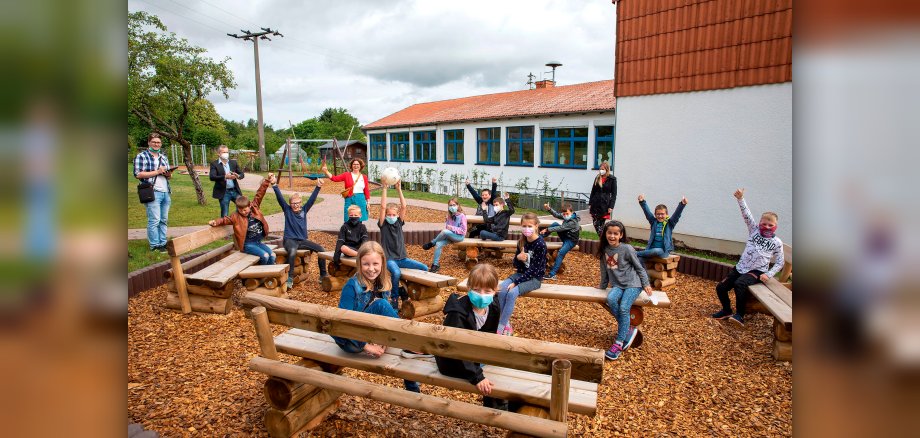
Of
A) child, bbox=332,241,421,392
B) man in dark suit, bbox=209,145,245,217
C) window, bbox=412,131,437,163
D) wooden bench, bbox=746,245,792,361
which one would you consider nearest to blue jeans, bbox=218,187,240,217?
man in dark suit, bbox=209,145,245,217

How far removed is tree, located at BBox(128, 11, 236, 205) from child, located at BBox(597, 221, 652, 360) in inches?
484

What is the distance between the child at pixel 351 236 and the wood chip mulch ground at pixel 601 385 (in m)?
0.75

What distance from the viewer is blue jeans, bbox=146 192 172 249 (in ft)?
A: 28.0

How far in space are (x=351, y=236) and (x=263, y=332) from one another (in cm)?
376

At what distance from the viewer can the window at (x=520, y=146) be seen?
68.4 ft

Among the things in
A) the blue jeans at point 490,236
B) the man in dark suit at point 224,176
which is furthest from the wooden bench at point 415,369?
the man in dark suit at point 224,176

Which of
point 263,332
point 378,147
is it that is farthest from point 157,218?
point 378,147

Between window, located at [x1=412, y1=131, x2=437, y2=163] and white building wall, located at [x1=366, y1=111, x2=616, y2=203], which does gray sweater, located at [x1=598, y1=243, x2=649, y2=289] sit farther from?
window, located at [x1=412, y1=131, x2=437, y2=163]

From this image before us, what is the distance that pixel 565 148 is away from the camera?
63.7 ft

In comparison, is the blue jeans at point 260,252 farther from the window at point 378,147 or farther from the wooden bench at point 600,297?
the window at point 378,147

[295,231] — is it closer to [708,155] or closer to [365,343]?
[365,343]
